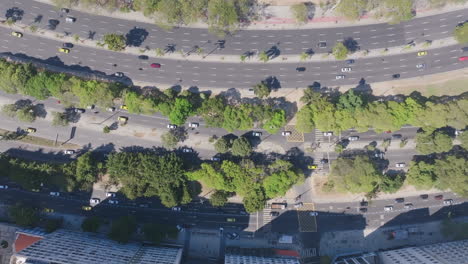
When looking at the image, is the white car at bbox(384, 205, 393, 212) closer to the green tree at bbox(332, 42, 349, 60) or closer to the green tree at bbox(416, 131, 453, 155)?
the green tree at bbox(416, 131, 453, 155)

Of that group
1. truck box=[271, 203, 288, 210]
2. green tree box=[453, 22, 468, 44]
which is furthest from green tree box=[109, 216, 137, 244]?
green tree box=[453, 22, 468, 44]

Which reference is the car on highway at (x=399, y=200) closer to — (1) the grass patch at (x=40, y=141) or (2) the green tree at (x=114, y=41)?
(2) the green tree at (x=114, y=41)

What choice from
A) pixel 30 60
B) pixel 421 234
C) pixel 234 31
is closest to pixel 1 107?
pixel 30 60

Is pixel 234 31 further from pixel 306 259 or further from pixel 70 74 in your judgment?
pixel 306 259

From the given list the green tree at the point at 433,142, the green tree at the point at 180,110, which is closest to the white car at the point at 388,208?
the green tree at the point at 433,142

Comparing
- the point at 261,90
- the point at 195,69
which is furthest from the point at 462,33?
the point at 195,69

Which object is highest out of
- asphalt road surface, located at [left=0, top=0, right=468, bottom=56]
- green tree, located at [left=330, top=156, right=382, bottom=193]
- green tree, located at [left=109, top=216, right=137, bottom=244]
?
asphalt road surface, located at [left=0, top=0, right=468, bottom=56]
